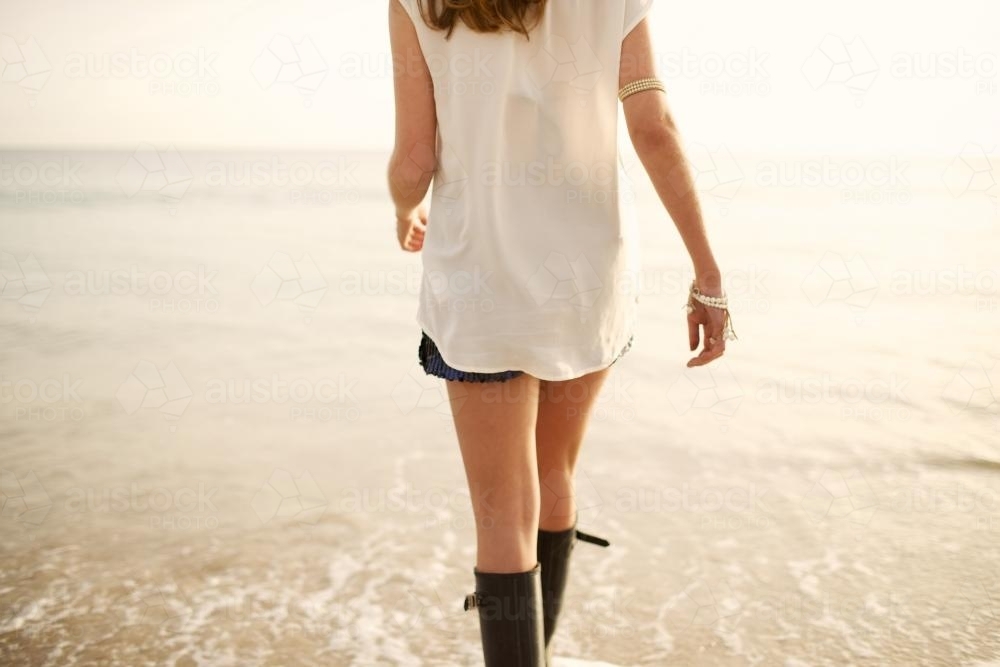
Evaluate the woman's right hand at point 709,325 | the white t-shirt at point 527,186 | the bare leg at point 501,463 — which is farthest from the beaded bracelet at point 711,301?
the bare leg at point 501,463

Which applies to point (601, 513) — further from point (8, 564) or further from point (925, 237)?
point (925, 237)

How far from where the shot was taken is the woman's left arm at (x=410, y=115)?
1.35 m

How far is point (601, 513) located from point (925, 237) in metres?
10.4

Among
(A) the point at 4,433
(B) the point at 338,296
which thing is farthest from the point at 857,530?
(B) the point at 338,296

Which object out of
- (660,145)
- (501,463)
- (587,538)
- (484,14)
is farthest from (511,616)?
(484,14)

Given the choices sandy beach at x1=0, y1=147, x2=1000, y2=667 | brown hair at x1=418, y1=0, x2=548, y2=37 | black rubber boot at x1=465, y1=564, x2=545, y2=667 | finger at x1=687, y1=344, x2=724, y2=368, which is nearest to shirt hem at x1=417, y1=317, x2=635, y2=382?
finger at x1=687, y1=344, x2=724, y2=368

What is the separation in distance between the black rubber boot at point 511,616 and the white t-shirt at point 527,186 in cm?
40

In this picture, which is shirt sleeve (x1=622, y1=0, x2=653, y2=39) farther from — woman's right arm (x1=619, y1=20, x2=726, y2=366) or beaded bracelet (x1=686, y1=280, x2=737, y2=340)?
beaded bracelet (x1=686, y1=280, x2=737, y2=340)

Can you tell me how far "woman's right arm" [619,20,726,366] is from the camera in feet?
4.56

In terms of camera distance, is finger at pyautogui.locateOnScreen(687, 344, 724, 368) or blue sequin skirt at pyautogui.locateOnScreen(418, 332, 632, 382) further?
finger at pyautogui.locateOnScreen(687, 344, 724, 368)

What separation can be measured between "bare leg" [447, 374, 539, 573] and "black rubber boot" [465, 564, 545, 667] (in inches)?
0.8

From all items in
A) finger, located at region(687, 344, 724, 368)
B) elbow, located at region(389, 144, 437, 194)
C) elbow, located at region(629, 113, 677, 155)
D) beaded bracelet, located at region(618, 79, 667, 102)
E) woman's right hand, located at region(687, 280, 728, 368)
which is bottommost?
finger, located at region(687, 344, 724, 368)

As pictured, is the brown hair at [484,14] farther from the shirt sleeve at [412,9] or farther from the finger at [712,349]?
the finger at [712,349]

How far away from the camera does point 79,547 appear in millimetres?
2656
